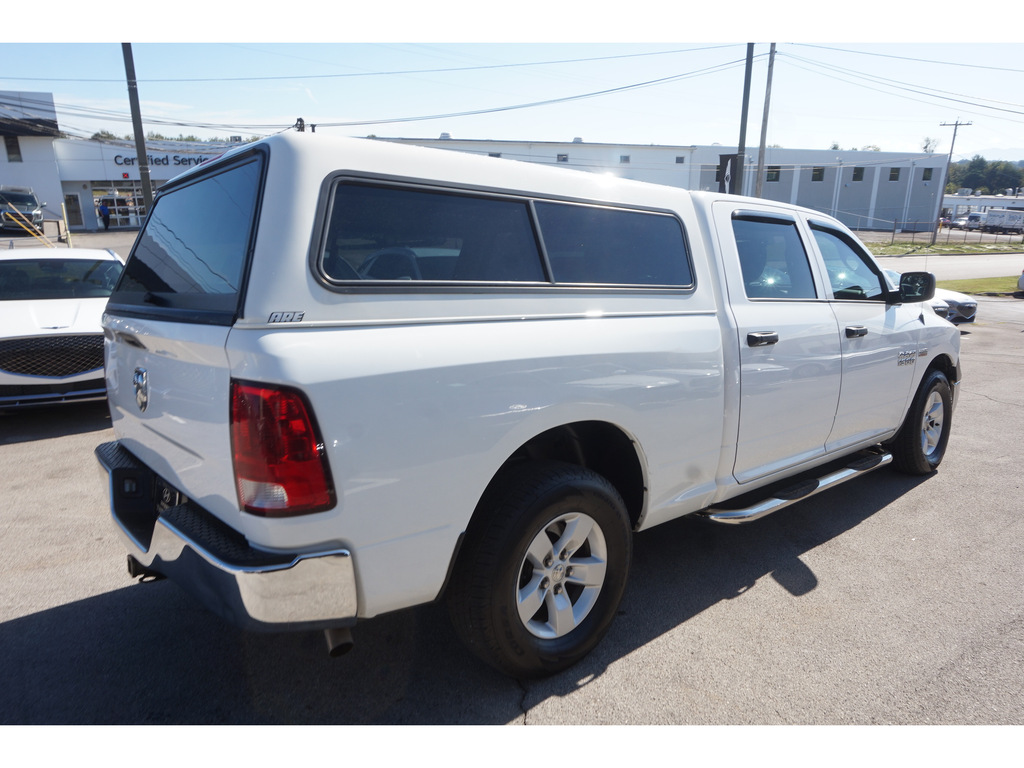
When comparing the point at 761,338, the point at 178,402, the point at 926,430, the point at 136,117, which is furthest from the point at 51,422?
the point at 136,117

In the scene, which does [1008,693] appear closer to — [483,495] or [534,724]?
[534,724]

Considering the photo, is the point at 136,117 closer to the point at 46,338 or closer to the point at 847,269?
the point at 46,338

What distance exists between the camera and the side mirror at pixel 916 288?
432 cm

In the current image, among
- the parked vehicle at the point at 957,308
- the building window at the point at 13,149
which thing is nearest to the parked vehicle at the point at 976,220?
the parked vehicle at the point at 957,308

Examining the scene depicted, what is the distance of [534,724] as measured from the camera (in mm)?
2365

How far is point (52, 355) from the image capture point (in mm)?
5770

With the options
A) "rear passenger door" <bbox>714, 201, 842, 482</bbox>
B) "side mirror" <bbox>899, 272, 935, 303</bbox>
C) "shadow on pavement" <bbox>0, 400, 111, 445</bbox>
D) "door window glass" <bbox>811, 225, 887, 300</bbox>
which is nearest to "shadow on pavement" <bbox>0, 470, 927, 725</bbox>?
"rear passenger door" <bbox>714, 201, 842, 482</bbox>

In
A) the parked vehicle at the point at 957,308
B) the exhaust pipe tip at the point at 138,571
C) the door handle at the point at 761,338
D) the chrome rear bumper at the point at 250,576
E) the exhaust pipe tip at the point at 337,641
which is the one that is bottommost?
the parked vehicle at the point at 957,308

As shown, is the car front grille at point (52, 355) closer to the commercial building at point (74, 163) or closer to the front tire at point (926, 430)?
the front tire at point (926, 430)

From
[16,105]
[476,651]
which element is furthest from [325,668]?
[16,105]

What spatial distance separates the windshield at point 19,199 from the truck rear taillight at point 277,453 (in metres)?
32.5

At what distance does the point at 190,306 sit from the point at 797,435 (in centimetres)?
304

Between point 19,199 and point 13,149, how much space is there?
1170cm

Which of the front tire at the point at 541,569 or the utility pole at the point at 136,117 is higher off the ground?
the utility pole at the point at 136,117
